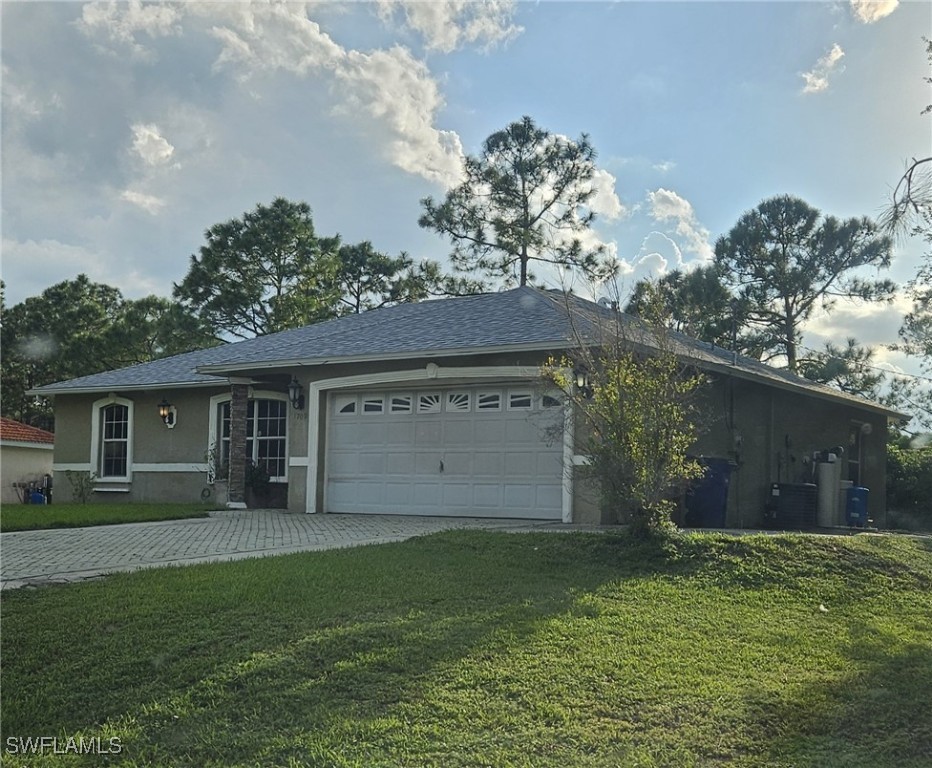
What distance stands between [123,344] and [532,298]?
24.9m

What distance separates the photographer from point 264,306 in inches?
1325

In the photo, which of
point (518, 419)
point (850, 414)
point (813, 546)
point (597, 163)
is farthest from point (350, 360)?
point (597, 163)

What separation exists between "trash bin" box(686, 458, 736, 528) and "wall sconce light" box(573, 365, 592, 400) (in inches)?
145

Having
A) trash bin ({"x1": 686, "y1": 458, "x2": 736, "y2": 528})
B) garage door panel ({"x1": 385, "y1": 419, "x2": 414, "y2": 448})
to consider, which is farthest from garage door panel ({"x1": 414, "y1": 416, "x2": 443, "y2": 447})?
trash bin ({"x1": 686, "y1": 458, "x2": 736, "y2": 528})

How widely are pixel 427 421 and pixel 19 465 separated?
63.9ft

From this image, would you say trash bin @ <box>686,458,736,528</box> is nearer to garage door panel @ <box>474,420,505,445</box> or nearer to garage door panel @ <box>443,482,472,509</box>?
garage door panel @ <box>474,420,505,445</box>

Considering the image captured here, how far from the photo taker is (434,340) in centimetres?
1415

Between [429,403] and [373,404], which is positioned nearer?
[429,403]

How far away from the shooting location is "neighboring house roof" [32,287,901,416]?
1236 cm

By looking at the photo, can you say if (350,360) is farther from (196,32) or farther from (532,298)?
(196,32)

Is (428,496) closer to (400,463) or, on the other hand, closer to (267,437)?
(400,463)

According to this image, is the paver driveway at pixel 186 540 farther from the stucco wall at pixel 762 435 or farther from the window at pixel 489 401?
the stucco wall at pixel 762 435

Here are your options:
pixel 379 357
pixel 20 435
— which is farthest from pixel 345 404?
pixel 20 435

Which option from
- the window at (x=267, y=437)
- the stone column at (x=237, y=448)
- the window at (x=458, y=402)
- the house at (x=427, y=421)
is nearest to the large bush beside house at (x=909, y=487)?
the house at (x=427, y=421)
